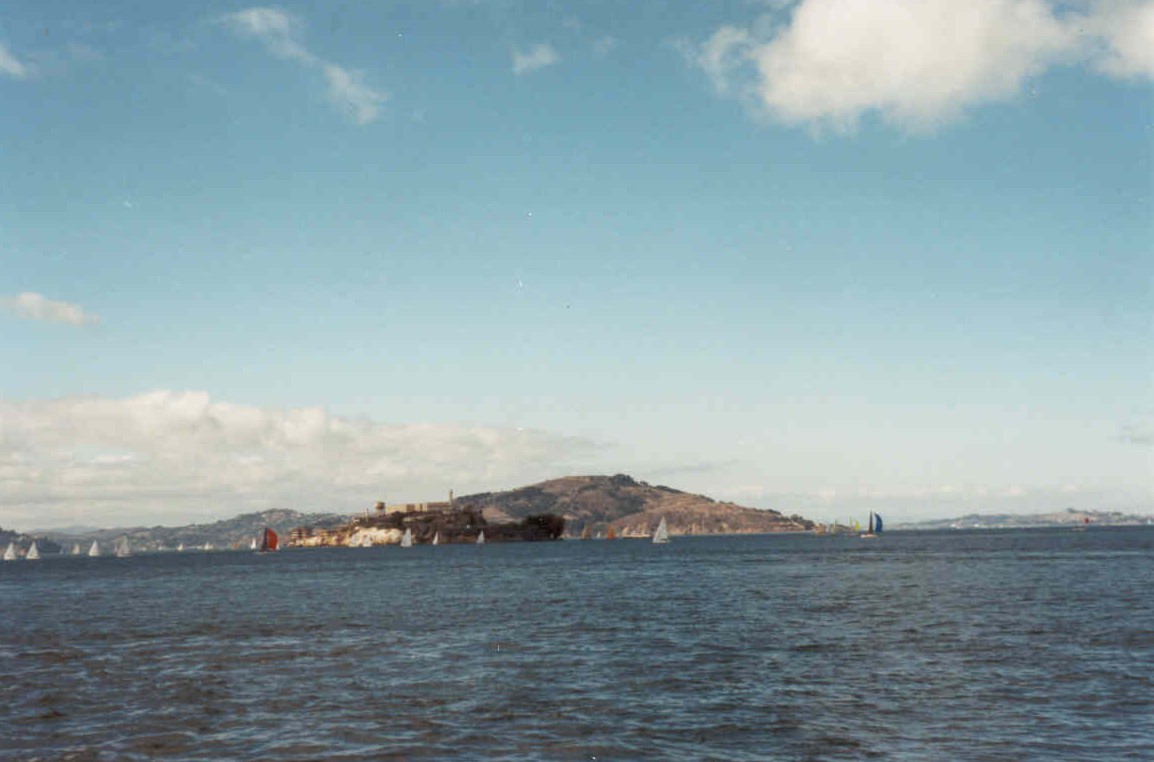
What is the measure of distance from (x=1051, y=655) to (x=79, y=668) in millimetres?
47048

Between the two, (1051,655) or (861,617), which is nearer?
(1051,655)

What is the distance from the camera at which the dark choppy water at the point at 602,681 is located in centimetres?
2655

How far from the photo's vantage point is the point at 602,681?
121ft

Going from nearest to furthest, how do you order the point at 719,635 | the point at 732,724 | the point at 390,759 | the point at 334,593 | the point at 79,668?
the point at 390,759, the point at 732,724, the point at 79,668, the point at 719,635, the point at 334,593

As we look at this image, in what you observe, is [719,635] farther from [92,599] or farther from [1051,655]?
[92,599]

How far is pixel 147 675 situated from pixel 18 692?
209 inches

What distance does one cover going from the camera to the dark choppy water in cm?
2655

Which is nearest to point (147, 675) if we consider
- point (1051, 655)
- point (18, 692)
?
point (18, 692)

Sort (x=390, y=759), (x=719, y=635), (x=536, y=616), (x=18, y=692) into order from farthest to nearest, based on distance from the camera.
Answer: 1. (x=536, y=616)
2. (x=719, y=635)
3. (x=18, y=692)
4. (x=390, y=759)

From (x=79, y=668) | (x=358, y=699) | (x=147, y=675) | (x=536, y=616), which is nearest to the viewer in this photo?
(x=358, y=699)

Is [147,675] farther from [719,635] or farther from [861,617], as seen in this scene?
[861,617]


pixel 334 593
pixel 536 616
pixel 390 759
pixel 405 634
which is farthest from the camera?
pixel 334 593

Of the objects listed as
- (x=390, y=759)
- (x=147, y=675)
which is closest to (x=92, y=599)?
(x=147, y=675)

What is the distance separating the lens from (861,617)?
59469 mm
